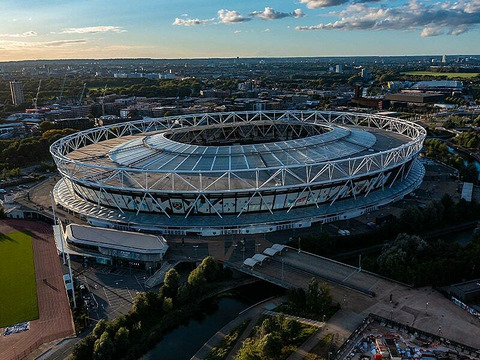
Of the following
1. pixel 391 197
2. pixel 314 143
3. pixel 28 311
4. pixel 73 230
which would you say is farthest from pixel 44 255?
pixel 391 197

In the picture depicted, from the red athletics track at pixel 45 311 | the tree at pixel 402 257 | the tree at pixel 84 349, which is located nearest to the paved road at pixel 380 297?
the tree at pixel 402 257

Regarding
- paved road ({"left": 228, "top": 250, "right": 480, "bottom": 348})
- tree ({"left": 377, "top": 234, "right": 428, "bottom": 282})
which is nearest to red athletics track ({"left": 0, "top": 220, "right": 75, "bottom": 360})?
paved road ({"left": 228, "top": 250, "right": 480, "bottom": 348})

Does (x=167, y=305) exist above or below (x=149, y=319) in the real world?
above

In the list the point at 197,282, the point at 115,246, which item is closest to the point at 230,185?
the point at 115,246

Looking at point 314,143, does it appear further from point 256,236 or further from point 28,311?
point 28,311

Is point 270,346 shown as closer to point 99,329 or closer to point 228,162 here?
point 99,329

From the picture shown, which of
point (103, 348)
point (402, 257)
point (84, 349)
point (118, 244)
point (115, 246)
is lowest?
point (84, 349)
